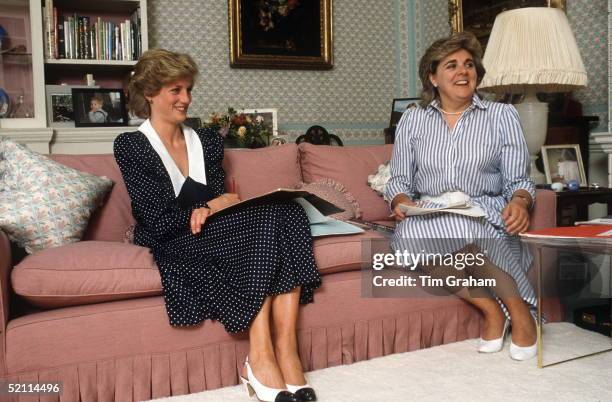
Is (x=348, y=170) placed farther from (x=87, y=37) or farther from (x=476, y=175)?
(x=87, y=37)

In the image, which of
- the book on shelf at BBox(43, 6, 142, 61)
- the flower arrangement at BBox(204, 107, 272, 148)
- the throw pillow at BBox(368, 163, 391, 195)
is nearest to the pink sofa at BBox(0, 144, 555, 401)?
the throw pillow at BBox(368, 163, 391, 195)

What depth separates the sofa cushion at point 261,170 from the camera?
260 centimetres

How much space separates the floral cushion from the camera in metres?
1.92

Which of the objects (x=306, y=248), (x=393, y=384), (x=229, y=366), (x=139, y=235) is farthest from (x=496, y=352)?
(x=139, y=235)

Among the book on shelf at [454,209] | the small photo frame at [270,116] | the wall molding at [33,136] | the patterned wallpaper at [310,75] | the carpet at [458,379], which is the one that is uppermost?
the patterned wallpaper at [310,75]

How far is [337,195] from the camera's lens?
267 centimetres

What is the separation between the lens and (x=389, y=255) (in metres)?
2.21

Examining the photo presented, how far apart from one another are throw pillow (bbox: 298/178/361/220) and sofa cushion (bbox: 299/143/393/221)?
0.05m

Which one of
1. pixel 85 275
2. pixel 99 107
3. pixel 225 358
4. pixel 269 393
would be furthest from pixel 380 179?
pixel 99 107

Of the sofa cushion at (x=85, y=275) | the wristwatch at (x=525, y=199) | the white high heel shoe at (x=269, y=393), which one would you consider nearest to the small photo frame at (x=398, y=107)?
the wristwatch at (x=525, y=199)

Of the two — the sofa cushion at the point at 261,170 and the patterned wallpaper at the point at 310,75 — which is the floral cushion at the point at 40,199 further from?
the patterned wallpaper at the point at 310,75

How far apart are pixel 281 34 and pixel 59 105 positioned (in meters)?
1.85

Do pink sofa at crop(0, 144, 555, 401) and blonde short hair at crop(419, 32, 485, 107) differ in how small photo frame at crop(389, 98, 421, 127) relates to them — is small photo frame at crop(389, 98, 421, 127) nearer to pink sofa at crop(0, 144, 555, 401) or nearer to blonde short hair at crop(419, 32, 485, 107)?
blonde short hair at crop(419, 32, 485, 107)

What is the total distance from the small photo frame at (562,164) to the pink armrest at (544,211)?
69 centimetres
